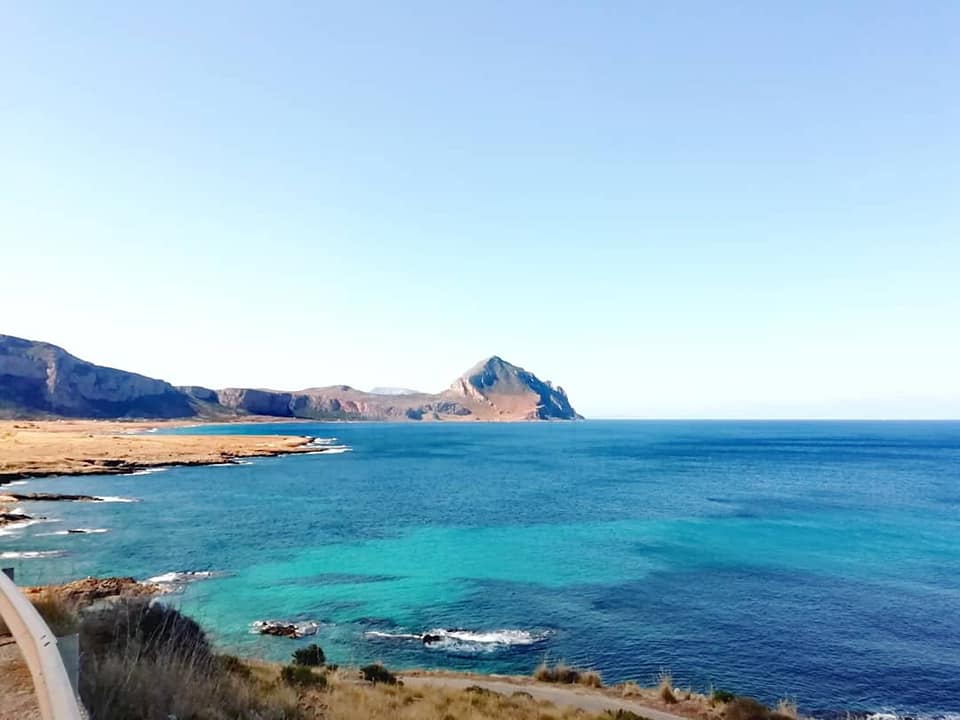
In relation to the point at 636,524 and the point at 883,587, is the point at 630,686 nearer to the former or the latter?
the point at 883,587

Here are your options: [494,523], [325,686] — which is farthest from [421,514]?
[325,686]

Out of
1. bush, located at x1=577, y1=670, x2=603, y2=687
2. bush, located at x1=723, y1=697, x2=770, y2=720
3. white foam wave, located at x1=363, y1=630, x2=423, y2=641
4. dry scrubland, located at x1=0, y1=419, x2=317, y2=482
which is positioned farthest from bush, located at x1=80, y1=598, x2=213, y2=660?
dry scrubland, located at x1=0, y1=419, x2=317, y2=482

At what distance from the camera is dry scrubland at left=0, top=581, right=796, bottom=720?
28.9ft

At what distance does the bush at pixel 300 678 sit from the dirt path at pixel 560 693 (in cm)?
465

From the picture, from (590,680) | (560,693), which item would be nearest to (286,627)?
(560,693)

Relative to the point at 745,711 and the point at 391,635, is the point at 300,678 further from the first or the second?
the point at 745,711

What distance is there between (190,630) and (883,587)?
46.8 m

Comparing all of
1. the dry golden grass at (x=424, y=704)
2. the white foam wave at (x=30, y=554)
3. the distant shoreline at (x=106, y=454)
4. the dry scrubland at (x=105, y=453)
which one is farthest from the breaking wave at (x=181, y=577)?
the dry scrubland at (x=105, y=453)

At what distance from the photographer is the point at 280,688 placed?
580 inches

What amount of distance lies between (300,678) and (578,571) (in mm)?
31899

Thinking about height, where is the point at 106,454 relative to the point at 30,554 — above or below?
below

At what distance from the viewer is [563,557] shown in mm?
50219

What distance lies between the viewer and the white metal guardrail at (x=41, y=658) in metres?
4.55

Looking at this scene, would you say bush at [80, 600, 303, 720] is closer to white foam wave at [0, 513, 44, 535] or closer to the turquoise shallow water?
the turquoise shallow water
